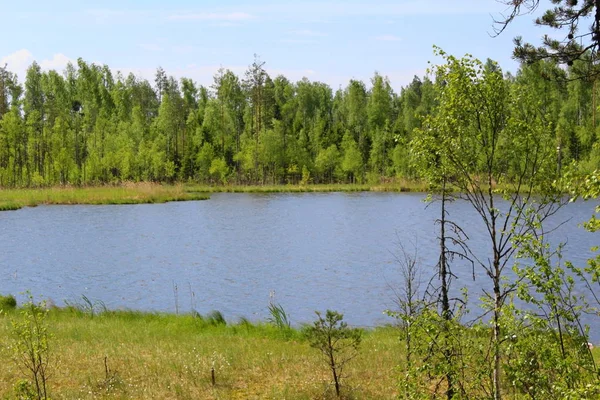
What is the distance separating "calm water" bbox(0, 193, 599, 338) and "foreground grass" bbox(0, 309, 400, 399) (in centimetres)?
385

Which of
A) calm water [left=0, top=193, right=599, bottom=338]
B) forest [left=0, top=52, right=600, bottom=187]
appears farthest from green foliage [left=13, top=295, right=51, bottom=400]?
forest [left=0, top=52, right=600, bottom=187]

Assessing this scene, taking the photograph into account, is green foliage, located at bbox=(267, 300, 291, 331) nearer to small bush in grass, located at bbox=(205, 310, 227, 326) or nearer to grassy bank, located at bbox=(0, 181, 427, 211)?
small bush in grass, located at bbox=(205, 310, 227, 326)

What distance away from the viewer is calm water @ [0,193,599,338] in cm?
2188

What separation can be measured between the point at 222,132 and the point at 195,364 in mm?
97585

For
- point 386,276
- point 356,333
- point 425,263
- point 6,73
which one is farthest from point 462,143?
point 6,73

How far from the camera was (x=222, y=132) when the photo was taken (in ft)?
354

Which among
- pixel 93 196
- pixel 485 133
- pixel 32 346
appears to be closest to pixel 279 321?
pixel 32 346

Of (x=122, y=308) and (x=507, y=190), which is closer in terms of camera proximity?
(x=507, y=190)

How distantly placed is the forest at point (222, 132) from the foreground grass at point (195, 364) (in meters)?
64.6

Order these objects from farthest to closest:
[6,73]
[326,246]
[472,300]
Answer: [6,73] → [326,246] → [472,300]

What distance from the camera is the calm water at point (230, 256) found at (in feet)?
71.8

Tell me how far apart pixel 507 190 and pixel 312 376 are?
6.04 meters

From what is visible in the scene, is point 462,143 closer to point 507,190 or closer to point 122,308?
point 507,190

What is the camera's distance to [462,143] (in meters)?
8.41
